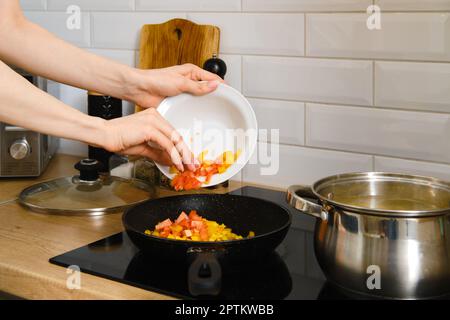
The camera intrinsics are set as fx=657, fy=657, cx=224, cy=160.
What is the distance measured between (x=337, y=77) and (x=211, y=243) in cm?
60

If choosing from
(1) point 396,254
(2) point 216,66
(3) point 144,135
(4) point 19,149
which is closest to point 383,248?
(1) point 396,254

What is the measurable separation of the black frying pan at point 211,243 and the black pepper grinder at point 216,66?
362mm

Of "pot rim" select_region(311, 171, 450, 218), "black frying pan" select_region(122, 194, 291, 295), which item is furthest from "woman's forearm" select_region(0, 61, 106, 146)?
"pot rim" select_region(311, 171, 450, 218)

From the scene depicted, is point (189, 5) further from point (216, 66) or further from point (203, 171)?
point (203, 171)

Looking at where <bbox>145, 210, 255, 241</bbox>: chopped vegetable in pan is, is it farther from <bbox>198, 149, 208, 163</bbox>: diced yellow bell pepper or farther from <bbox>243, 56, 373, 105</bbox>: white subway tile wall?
<bbox>243, 56, 373, 105</bbox>: white subway tile wall

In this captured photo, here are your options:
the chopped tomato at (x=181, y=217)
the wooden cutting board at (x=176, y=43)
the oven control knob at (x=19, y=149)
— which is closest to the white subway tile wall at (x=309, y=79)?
the wooden cutting board at (x=176, y=43)

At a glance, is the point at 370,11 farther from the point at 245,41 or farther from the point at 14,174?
the point at 14,174

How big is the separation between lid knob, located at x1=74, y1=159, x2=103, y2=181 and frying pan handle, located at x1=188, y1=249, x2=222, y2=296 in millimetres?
521

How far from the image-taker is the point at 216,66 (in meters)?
1.51

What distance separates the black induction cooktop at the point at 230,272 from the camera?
0.97m

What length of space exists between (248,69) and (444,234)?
0.78m

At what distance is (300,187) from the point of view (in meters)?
1.03

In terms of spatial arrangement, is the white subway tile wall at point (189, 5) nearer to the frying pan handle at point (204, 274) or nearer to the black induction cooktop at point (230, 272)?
the black induction cooktop at point (230, 272)

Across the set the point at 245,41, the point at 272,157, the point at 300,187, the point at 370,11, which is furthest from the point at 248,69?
the point at 300,187
